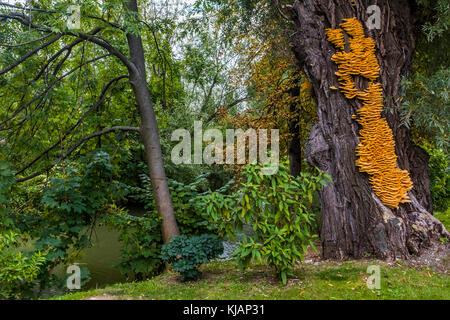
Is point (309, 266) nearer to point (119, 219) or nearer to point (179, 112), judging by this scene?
point (119, 219)

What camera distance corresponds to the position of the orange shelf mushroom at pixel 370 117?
4809 mm

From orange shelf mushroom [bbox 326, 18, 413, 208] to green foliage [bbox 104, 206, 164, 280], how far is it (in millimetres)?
3496

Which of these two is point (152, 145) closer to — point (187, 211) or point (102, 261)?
point (187, 211)

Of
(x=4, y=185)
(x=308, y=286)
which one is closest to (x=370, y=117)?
(x=308, y=286)

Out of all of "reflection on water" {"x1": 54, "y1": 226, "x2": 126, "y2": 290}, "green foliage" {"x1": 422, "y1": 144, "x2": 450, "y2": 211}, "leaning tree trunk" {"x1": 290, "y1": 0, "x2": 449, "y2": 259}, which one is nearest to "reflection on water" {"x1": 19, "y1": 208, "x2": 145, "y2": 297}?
"reflection on water" {"x1": 54, "y1": 226, "x2": 126, "y2": 290}

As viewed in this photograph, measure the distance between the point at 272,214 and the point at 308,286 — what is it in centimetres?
92

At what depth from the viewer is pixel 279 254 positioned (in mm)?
3873

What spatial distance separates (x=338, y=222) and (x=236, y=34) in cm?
603

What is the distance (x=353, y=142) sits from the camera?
493 centimetres
